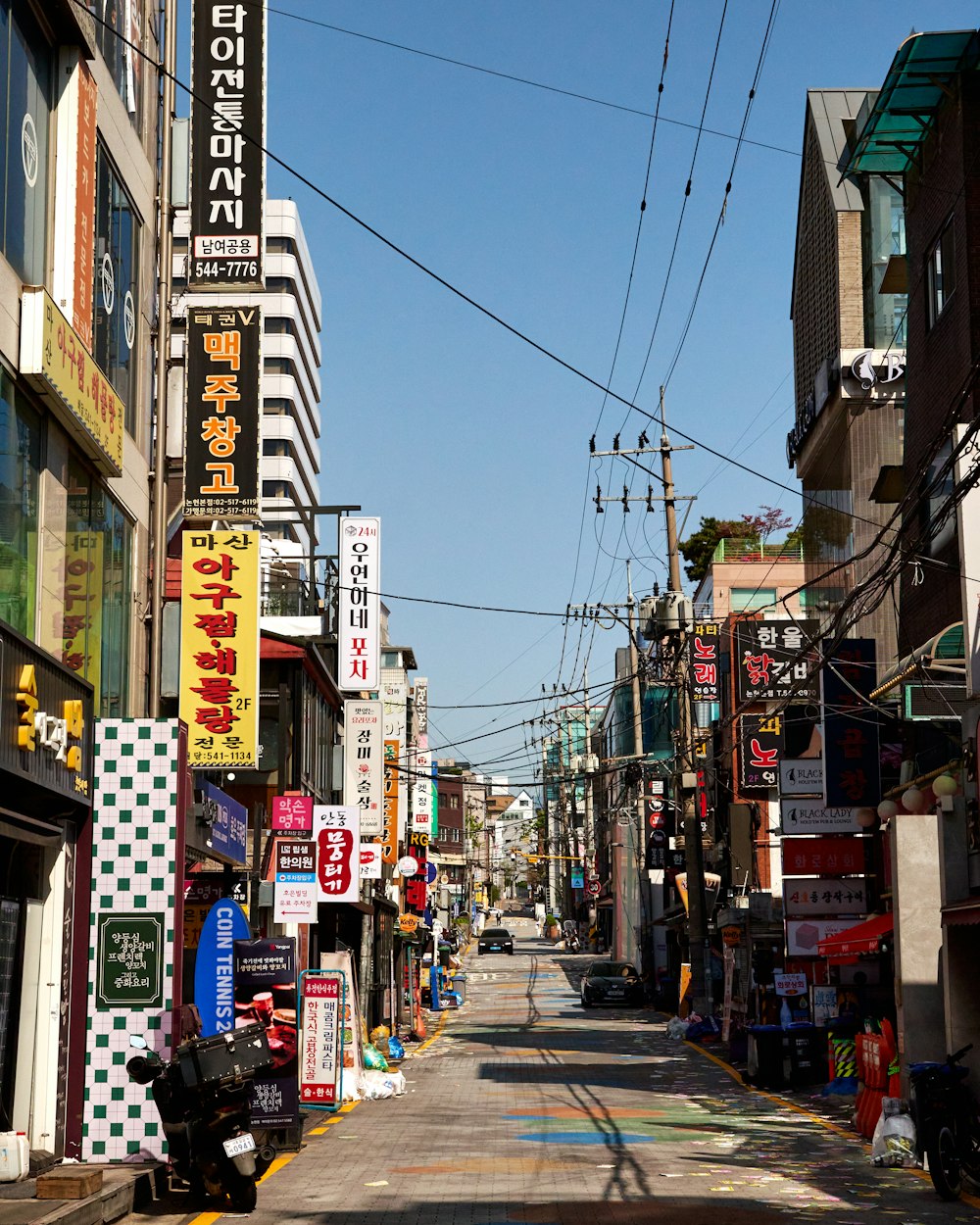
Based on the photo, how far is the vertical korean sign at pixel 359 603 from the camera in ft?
112

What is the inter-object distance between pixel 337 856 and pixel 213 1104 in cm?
1364

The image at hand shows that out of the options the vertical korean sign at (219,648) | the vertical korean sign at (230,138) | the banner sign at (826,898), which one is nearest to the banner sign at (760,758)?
the banner sign at (826,898)

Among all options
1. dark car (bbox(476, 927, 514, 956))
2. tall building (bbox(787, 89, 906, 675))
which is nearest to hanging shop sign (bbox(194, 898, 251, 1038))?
tall building (bbox(787, 89, 906, 675))

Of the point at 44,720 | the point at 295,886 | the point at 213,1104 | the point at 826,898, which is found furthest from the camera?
the point at 826,898

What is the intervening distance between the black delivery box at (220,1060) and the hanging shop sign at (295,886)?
11.0 meters

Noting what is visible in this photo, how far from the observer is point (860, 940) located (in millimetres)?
22906

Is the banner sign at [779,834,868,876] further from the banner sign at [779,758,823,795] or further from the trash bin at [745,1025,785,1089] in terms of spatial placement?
the trash bin at [745,1025,785,1089]

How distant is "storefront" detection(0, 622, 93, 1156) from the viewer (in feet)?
46.1

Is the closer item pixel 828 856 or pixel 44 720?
pixel 44 720

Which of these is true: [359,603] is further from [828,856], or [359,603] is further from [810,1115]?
[810,1115]

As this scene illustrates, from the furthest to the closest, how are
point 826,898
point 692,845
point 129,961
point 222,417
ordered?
point 692,845
point 826,898
point 222,417
point 129,961

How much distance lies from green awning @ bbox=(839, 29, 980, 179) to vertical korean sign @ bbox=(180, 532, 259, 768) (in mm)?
13717

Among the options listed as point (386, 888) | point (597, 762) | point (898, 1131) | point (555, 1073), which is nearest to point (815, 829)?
point (555, 1073)

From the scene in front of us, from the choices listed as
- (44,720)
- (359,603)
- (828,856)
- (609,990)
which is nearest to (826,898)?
(828,856)
